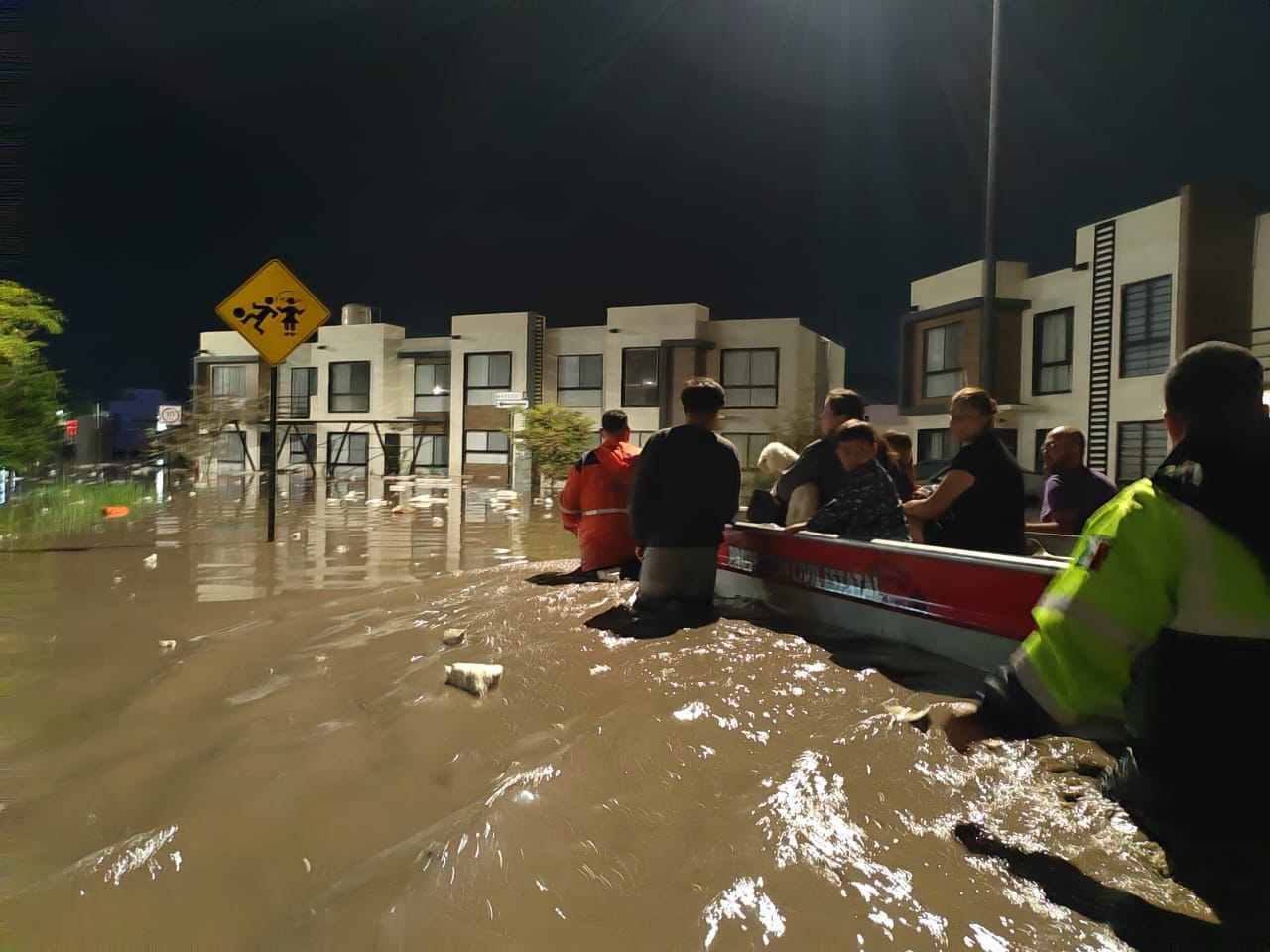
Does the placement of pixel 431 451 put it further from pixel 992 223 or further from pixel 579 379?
pixel 992 223

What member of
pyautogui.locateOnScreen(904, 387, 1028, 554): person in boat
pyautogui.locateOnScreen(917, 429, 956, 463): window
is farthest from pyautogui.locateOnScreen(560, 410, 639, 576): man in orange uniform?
pyautogui.locateOnScreen(917, 429, 956, 463): window

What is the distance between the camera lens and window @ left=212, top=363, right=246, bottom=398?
41.4 meters

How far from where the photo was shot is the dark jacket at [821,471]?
5.85 meters

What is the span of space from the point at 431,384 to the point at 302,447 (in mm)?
7910

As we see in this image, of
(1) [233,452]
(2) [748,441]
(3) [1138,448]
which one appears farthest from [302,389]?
(3) [1138,448]

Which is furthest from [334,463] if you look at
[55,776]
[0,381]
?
[55,776]

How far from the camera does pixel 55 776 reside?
2.97 metres

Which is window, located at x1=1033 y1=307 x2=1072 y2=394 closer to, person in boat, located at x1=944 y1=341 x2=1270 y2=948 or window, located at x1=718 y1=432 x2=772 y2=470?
window, located at x1=718 y1=432 x2=772 y2=470

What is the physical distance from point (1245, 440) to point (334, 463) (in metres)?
38.2

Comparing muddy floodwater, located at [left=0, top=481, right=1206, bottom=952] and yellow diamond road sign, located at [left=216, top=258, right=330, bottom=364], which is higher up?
yellow diamond road sign, located at [left=216, top=258, right=330, bottom=364]

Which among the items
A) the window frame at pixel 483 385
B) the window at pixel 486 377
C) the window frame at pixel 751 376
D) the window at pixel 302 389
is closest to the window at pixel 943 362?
the window frame at pixel 751 376

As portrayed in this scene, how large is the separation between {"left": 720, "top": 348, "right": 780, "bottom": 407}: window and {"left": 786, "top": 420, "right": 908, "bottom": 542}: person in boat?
83.6 ft

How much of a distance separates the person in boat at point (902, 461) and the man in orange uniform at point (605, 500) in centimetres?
210

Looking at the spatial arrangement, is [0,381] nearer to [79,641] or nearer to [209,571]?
[209,571]
